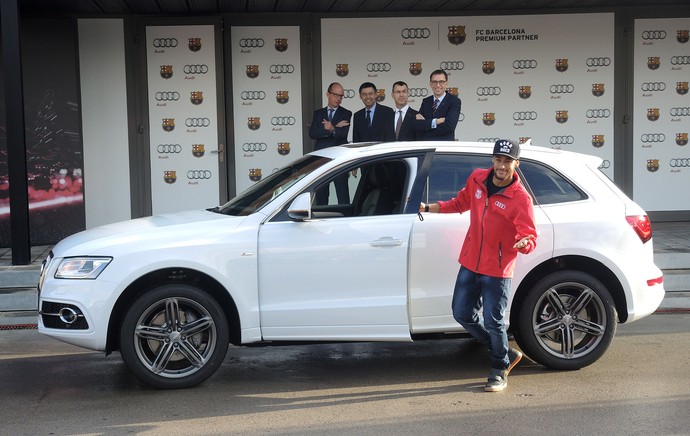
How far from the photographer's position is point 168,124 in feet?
42.6

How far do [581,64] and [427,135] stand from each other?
4.19 metres

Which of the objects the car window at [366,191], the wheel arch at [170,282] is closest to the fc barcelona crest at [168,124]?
the car window at [366,191]

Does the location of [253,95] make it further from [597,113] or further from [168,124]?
[597,113]

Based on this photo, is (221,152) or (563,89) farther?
(563,89)

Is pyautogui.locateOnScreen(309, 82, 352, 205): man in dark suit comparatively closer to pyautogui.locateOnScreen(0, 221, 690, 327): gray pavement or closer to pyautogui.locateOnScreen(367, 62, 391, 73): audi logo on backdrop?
pyautogui.locateOnScreen(367, 62, 391, 73): audi logo on backdrop

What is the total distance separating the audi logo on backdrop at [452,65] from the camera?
13.3 meters

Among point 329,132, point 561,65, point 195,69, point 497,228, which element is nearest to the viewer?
point 497,228

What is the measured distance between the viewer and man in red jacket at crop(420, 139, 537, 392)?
20.7ft

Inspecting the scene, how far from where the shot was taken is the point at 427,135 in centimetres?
1040

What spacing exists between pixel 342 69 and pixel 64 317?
24.8ft

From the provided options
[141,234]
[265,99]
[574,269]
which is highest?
[265,99]

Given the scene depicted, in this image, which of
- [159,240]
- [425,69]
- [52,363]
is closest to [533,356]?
[159,240]

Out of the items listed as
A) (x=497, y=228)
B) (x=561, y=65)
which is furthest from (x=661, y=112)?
(x=497, y=228)

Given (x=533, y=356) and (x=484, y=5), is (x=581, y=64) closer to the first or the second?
(x=484, y=5)
